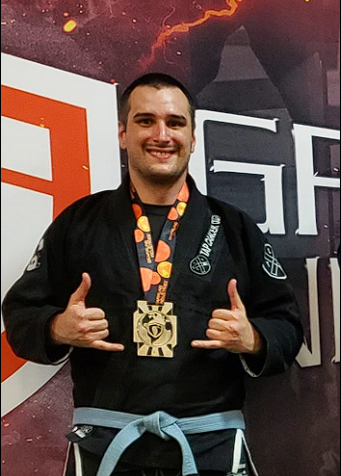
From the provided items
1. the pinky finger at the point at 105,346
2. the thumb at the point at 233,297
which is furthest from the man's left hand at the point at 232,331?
the pinky finger at the point at 105,346

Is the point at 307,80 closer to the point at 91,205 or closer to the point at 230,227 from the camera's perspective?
the point at 230,227

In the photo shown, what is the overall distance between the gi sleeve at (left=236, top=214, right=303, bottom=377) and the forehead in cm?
23

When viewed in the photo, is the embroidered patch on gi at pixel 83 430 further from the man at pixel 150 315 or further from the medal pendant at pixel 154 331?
the medal pendant at pixel 154 331

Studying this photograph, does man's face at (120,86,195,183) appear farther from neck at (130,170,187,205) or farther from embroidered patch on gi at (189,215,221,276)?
embroidered patch on gi at (189,215,221,276)

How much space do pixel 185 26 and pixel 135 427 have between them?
0.68 metres

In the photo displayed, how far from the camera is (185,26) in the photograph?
1114 millimetres

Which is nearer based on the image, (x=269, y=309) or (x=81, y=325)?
(x=81, y=325)

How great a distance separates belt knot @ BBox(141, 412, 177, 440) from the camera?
100 centimetres

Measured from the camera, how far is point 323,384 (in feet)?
3.98

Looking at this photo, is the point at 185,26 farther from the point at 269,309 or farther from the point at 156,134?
the point at 269,309

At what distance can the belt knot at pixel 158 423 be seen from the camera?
997mm

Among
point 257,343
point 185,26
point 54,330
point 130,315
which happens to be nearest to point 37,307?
point 54,330

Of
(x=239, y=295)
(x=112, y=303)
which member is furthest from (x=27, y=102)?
(x=239, y=295)

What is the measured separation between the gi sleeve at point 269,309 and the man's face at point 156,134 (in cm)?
18
